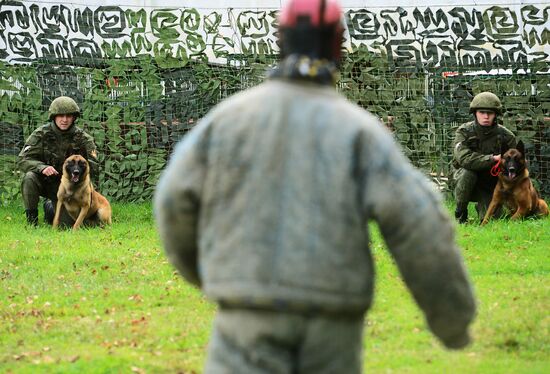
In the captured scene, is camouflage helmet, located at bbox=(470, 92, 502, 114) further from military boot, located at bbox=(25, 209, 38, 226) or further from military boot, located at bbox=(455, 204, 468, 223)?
military boot, located at bbox=(25, 209, 38, 226)

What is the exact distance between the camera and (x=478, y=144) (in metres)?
14.0

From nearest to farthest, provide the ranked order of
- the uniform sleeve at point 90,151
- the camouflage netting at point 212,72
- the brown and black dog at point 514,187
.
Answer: the brown and black dog at point 514,187 → the uniform sleeve at point 90,151 → the camouflage netting at point 212,72

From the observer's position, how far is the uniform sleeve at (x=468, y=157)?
44.6 feet

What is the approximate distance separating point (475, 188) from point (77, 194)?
5.52m

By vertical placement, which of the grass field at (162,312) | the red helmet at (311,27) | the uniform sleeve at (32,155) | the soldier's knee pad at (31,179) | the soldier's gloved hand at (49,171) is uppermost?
the red helmet at (311,27)

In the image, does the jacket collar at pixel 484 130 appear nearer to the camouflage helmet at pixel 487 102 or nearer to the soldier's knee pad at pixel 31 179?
the camouflage helmet at pixel 487 102

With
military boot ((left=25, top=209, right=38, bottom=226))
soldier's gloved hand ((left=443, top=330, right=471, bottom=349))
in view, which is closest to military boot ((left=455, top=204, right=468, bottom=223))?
military boot ((left=25, top=209, right=38, bottom=226))

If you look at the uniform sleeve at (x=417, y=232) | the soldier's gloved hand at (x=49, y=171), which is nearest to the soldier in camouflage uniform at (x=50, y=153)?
the soldier's gloved hand at (x=49, y=171)

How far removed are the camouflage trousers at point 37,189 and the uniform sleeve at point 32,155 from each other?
133 mm

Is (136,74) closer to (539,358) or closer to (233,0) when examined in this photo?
(233,0)

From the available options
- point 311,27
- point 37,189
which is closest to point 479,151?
point 37,189

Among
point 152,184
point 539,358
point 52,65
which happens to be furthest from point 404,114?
point 539,358

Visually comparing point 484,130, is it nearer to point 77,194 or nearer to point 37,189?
point 77,194

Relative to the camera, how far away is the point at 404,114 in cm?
1666
